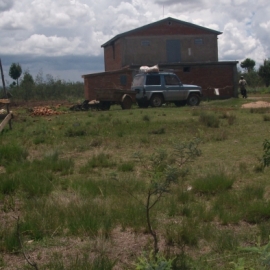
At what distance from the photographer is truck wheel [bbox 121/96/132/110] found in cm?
3000

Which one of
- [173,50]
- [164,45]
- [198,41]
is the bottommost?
[173,50]

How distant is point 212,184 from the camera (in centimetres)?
916

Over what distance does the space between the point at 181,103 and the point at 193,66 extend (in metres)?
12.2

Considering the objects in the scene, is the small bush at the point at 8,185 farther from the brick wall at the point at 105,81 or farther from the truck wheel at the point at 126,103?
the brick wall at the point at 105,81

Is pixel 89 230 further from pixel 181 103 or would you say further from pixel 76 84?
pixel 76 84

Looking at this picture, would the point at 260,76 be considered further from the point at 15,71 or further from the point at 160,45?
the point at 15,71

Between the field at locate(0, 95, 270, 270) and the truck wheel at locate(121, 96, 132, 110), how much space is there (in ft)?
51.7

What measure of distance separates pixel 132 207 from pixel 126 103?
2266cm

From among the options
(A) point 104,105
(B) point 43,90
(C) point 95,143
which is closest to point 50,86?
(B) point 43,90

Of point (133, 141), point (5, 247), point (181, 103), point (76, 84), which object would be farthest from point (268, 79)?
point (5, 247)

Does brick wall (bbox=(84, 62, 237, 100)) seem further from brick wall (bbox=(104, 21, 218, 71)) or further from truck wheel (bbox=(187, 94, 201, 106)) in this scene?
truck wheel (bbox=(187, 94, 201, 106))

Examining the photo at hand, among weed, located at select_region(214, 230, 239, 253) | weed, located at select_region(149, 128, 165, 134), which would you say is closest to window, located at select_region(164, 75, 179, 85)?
weed, located at select_region(149, 128, 165, 134)

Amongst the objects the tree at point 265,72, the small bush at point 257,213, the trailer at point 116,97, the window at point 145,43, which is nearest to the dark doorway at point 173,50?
the window at point 145,43

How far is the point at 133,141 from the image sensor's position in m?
14.9
